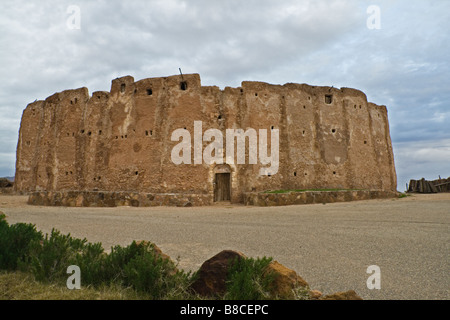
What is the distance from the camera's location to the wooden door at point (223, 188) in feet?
65.0

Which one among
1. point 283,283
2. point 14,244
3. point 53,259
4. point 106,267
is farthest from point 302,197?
point 53,259

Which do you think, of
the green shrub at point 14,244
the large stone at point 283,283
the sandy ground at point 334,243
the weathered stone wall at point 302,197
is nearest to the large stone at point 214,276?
the large stone at point 283,283

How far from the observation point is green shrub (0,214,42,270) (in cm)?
378

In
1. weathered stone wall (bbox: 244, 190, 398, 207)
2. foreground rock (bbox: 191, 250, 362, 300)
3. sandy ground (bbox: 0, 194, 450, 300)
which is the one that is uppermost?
weathered stone wall (bbox: 244, 190, 398, 207)

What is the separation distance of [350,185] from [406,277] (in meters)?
19.2

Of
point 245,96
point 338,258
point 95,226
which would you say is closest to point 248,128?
point 245,96

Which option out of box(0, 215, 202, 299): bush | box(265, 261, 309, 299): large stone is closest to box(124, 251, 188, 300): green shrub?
box(0, 215, 202, 299): bush

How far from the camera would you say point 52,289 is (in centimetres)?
302

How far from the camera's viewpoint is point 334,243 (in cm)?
596

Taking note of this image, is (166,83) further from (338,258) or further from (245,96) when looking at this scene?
(338,258)

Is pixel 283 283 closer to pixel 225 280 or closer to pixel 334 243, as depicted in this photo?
pixel 225 280

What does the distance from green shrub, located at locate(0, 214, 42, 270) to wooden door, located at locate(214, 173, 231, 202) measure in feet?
50.9

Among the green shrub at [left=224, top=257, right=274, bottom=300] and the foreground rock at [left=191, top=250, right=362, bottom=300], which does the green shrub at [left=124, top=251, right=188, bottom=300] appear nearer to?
the foreground rock at [left=191, top=250, right=362, bottom=300]

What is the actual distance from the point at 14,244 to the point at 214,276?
316 cm
